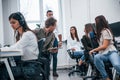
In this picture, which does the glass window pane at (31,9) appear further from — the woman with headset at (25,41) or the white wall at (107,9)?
the woman with headset at (25,41)

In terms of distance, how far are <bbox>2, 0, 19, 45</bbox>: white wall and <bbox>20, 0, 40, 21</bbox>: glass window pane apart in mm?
306

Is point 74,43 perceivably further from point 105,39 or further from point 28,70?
point 28,70

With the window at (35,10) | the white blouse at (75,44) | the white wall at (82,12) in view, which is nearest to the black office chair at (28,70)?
the white blouse at (75,44)

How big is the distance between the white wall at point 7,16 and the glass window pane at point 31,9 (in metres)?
0.31

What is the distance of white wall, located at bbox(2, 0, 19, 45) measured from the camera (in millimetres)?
7293

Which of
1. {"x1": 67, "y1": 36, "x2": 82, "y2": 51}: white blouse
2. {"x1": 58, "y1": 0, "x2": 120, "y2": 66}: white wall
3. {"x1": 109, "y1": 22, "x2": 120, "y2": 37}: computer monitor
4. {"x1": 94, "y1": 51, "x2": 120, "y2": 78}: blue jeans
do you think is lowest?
{"x1": 94, "y1": 51, "x2": 120, "y2": 78}: blue jeans

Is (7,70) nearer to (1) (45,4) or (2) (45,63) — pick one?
(2) (45,63)

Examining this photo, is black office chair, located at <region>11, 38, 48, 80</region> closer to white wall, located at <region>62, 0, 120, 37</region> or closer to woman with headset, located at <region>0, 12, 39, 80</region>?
woman with headset, located at <region>0, 12, 39, 80</region>

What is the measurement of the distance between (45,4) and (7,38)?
58.0 inches

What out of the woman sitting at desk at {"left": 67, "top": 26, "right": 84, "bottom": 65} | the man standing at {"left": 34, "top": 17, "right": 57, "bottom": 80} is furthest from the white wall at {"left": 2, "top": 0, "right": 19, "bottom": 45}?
the man standing at {"left": 34, "top": 17, "right": 57, "bottom": 80}

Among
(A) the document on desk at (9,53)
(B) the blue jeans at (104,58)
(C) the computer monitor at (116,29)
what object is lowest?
(B) the blue jeans at (104,58)

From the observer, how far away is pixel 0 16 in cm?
668

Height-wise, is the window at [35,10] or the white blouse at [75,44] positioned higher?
the window at [35,10]

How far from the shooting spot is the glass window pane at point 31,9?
7.66 metres
